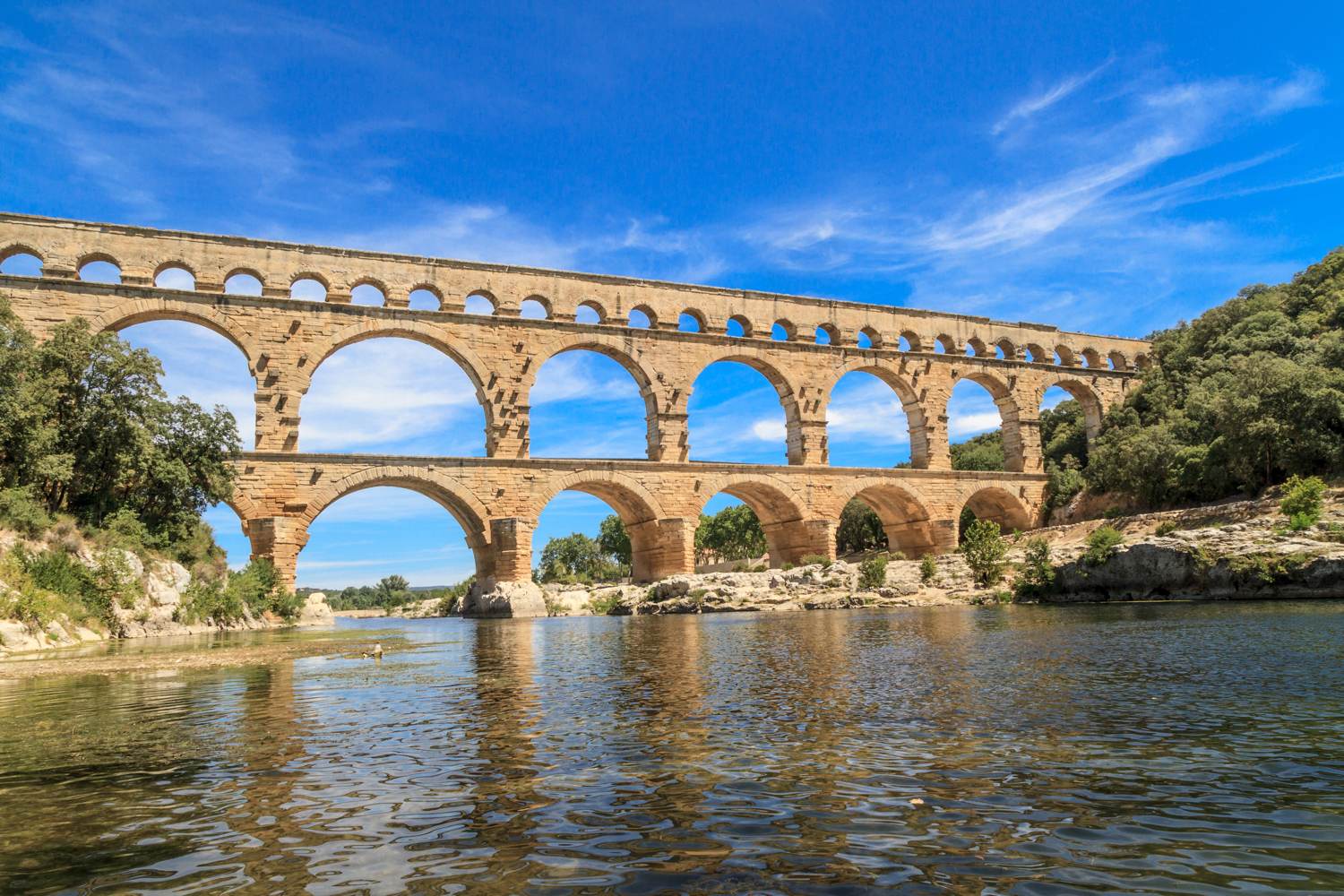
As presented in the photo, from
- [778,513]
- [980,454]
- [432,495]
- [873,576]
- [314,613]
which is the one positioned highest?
[980,454]

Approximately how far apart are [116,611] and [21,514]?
2576 mm

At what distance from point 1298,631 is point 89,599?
1975cm

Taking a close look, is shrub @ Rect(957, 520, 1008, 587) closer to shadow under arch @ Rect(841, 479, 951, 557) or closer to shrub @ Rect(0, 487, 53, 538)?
shadow under arch @ Rect(841, 479, 951, 557)

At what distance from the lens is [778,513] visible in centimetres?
3388

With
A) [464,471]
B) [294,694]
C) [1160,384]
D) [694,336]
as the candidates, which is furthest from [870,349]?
[294,694]

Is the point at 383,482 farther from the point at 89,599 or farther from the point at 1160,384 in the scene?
the point at 1160,384

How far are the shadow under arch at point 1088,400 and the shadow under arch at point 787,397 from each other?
45.2ft

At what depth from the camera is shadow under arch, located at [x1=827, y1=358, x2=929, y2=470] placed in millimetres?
35969

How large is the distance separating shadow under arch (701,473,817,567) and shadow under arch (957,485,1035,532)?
25.8ft

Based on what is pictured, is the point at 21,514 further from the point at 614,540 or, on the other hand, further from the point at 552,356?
the point at 614,540

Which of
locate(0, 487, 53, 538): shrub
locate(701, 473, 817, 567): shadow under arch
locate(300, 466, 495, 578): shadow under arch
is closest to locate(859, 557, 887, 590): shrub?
locate(701, 473, 817, 567): shadow under arch

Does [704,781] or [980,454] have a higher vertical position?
[980,454]

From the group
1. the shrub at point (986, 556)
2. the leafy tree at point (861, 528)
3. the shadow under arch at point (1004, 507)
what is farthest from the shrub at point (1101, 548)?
the leafy tree at point (861, 528)

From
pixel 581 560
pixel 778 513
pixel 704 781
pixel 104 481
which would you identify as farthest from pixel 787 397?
pixel 581 560
